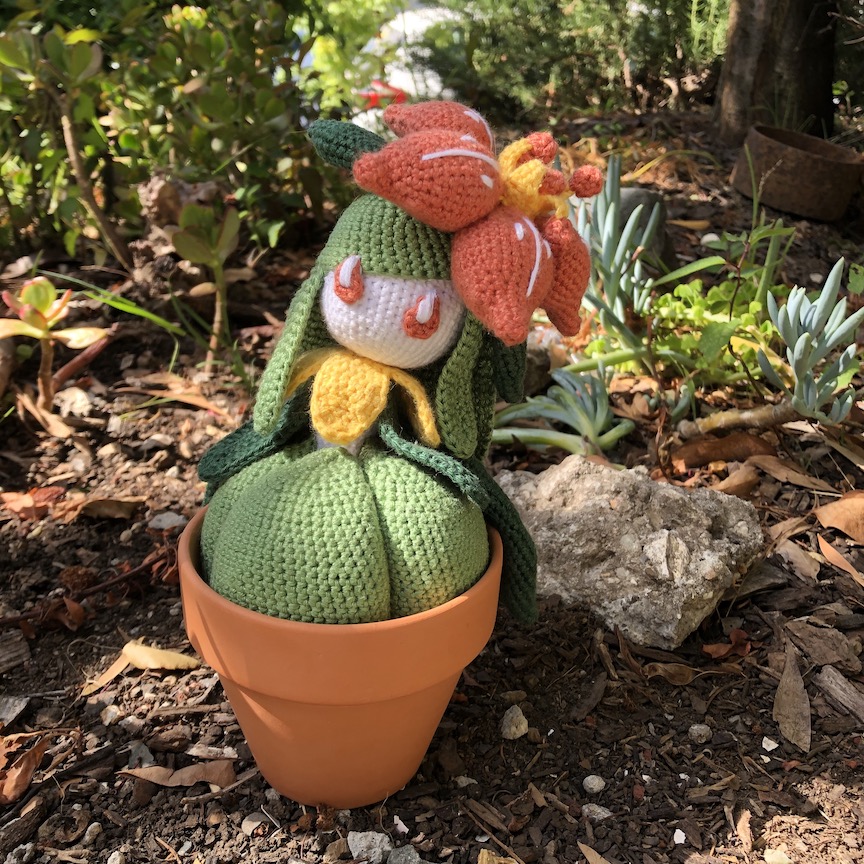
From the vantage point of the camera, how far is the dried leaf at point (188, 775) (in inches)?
52.3

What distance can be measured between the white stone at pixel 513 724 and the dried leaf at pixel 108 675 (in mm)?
650

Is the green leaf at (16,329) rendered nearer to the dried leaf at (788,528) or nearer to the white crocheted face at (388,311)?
the white crocheted face at (388,311)

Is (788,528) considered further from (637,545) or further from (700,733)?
(700,733)

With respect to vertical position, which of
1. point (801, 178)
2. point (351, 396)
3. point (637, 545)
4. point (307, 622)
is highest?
point (351, 396)

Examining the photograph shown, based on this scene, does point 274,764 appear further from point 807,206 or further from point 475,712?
point 807,206

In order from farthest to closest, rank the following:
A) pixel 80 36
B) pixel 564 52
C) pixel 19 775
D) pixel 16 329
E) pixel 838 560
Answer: pixel 564 52
pixel 80 36
pixel 16 329
pixel 838 560
pixel 19 775

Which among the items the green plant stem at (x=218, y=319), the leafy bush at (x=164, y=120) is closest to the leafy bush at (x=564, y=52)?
the leafy bush at (x=164, y=120)

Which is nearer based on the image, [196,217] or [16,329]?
[16,329]

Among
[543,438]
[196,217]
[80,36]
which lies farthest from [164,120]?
[543,438]

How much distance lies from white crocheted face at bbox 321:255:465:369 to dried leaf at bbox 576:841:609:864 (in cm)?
72

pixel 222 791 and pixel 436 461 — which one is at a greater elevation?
pixel 436 461

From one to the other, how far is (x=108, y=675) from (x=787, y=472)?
146cm

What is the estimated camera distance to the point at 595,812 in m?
1.30

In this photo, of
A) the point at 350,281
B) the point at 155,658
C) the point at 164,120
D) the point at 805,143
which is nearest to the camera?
the point at 350,281
